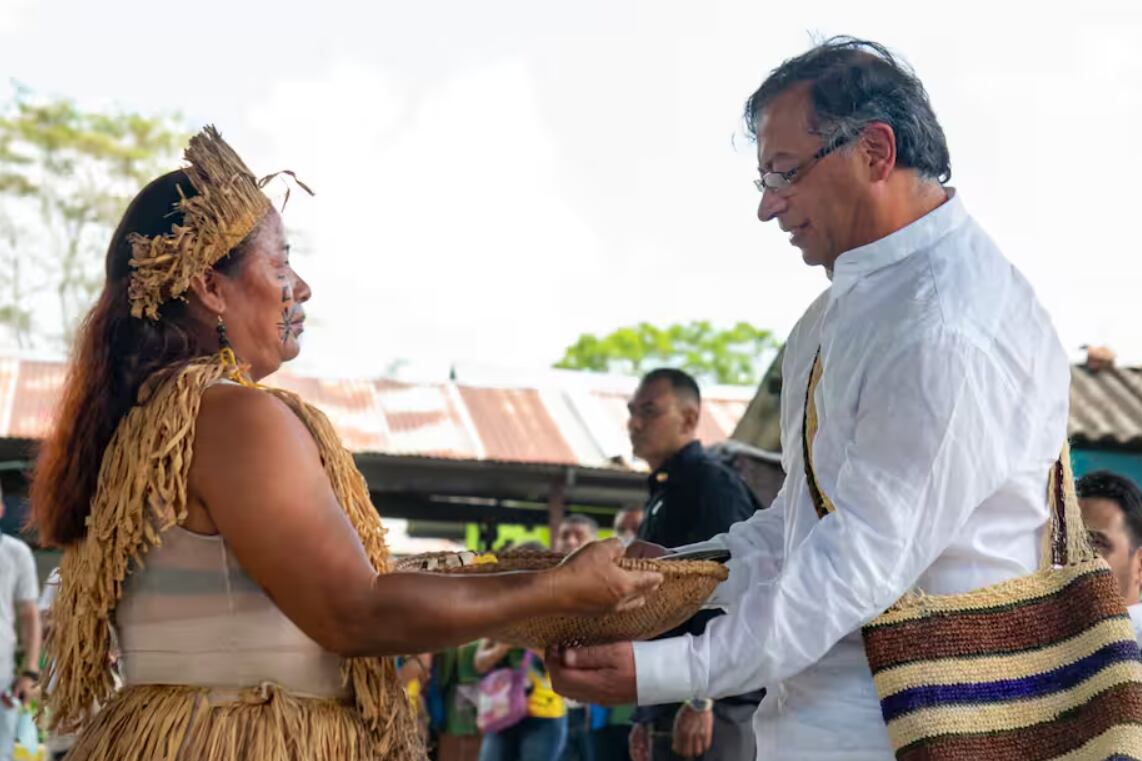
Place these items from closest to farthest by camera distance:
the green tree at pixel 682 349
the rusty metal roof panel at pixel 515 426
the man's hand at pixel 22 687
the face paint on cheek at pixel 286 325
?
the face paint on cheek at pixel 286 325 → the man's hand at pixel 22 687 → the rusty metal roof panel at pixel 515 426 → the green tree at pixel 682 349

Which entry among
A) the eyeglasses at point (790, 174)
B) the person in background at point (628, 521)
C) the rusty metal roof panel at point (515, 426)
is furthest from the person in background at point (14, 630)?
the eyeglasses at point (790, 174)

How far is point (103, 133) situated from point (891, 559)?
92.3 feet

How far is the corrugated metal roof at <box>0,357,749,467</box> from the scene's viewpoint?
40.3 feet

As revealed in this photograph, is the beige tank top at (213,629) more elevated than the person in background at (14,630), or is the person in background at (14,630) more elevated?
the person in background at (14,630)

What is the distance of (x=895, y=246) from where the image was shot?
2.42m

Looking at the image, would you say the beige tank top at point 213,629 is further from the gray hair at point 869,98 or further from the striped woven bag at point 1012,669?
the gray hair at point 869,98

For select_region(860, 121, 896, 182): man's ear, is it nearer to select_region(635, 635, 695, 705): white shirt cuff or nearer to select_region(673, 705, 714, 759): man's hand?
select_region(635, 635, 695, 705): white shirt cuff

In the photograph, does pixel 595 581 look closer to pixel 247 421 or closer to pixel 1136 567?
pixel 247 421

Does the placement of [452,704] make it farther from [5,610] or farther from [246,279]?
[246,279]

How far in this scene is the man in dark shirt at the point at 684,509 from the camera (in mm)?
5594

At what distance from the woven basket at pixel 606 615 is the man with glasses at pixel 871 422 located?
43mm

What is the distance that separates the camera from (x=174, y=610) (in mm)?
2293

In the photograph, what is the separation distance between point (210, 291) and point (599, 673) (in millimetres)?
982

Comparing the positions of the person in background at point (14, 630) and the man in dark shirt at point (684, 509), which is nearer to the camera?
the man in dark shirt at point (684, 509)
